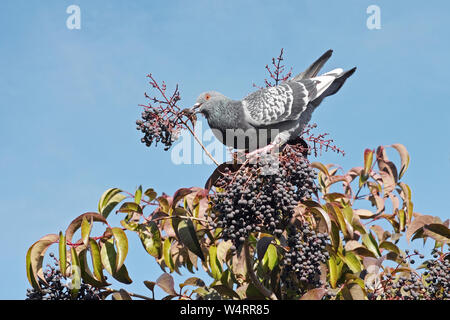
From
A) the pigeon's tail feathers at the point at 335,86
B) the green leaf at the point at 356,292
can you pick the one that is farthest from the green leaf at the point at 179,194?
the pigeon's tail feathers at the point at 335,86

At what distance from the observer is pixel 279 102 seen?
4715mm

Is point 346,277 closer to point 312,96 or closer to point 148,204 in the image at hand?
point 148,204

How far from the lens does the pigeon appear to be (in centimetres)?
464

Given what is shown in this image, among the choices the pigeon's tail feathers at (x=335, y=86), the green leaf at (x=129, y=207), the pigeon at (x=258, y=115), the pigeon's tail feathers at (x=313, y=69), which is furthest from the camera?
the pigeon's tail feathers at (x=313, y=69)

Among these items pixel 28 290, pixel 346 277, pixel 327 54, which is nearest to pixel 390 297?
pixel 346 277

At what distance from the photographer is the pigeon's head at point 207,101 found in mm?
4707

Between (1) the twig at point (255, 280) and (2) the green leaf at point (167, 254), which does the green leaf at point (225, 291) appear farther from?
(2) the green leaf at point (167, 254)

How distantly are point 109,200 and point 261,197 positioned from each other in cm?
127

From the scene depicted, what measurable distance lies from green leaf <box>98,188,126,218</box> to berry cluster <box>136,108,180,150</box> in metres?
0.44

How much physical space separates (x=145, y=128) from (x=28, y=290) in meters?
1.37

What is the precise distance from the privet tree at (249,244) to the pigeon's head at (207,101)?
0.86 m

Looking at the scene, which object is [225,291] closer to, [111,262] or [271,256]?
[271,256]

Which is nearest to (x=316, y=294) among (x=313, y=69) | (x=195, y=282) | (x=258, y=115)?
(x=195, y=282)

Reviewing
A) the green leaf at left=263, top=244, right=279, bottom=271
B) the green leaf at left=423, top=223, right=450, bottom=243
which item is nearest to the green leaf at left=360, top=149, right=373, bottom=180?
the green leaf at left=423, top=223, right=450, bottom=243
